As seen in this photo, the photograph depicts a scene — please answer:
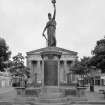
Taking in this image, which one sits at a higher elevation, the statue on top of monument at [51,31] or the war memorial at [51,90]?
the statue on top of monument at [51,31]

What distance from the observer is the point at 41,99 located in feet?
64.2

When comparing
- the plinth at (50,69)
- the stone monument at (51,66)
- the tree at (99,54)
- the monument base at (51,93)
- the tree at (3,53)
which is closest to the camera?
the monument base at (51,93)

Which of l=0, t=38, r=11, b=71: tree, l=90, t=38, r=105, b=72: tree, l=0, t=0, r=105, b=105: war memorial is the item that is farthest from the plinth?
l=0, t=38, r=11, b=71: tree

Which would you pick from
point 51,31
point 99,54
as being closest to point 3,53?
point 99,54

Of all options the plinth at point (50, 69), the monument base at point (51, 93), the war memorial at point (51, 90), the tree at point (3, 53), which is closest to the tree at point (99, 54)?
the war memorial at point (51, 90)

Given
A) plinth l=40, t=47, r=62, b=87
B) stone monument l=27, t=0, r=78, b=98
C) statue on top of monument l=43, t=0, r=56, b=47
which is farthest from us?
statue on top of monument l=43, t=0, r=56, b=47

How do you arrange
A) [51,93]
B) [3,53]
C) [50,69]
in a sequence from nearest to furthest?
1. [51,93]
2. [50,69]
3. [3,53]

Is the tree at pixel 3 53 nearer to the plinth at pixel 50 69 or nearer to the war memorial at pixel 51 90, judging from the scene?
the war memorial at pixel 51 90

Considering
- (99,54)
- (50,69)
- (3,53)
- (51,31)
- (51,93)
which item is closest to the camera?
(51,93)

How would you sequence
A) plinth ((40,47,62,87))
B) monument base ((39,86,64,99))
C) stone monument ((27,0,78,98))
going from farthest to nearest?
plinth ((40,47,62,87))
stone monument ((27,0,78,98))
monument base ((39,86,64,99))

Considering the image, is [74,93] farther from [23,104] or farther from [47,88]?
[23,104]

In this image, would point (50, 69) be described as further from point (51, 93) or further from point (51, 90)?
point (51, 93)

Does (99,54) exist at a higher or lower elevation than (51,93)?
higher

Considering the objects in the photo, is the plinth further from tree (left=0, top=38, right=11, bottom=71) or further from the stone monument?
tree (left=0, top=38, right=11, bottom=71)
